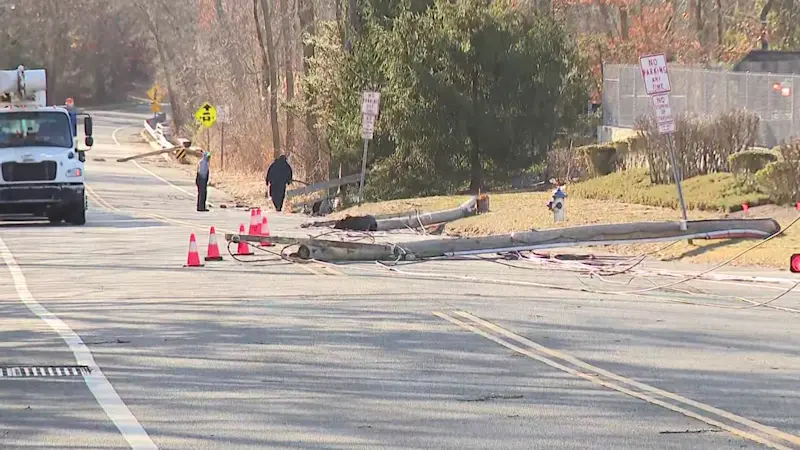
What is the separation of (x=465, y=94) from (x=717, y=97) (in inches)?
296

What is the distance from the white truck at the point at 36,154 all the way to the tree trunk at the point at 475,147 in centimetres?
1076

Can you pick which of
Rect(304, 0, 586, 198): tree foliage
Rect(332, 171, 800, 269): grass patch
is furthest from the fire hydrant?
Rect(304, 0, 586, 198): tree foliage

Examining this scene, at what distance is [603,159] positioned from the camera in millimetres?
31094

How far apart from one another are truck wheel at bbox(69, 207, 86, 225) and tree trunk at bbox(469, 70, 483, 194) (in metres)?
10.8

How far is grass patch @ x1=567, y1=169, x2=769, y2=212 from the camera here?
2317 cm

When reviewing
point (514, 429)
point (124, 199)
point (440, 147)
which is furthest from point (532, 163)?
point (514, 429)

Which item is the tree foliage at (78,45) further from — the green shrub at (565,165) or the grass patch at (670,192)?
the grass patch at (670,192)

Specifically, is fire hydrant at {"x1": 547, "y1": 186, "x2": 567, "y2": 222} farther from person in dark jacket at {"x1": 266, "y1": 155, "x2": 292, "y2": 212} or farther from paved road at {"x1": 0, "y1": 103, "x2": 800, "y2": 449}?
person in dark jacket at {"x1": 266, "y1": 155, "x2": 292, "y2": 212}

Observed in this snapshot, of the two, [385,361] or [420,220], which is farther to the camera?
[420,220]

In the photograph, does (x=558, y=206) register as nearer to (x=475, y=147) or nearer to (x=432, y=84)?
(x=432, y=84)

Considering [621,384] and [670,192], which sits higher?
[670,192]

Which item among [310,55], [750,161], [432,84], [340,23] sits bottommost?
[750,161]

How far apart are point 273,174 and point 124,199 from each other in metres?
5.89

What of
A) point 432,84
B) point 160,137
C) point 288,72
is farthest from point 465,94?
point 160,137
